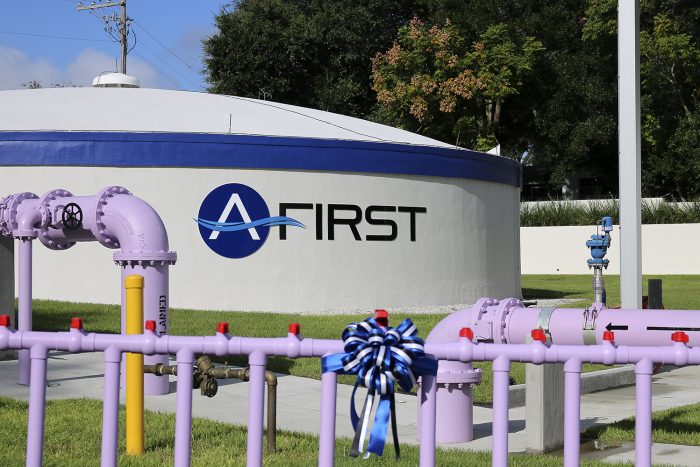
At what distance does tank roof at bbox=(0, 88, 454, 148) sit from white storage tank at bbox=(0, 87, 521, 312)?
0.07m

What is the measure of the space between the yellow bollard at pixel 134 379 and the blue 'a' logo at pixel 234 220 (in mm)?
13682

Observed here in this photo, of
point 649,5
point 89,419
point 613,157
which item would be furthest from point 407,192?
point 613,157

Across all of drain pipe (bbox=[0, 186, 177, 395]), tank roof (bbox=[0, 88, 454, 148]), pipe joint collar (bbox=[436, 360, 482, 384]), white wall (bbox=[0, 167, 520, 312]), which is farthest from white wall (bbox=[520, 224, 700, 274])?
pipe joint collar (bbox=[436, 360, 482, 384])

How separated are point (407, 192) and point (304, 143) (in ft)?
8.64

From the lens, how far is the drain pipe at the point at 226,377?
25.8 feet

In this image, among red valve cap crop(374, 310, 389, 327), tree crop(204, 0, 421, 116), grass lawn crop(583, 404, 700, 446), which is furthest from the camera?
tree crop(204, 0, 421, 116)

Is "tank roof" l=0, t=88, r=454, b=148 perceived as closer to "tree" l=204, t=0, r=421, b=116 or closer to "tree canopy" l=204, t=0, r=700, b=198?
"tree canopy" l=204, t=0, r=700, b=198

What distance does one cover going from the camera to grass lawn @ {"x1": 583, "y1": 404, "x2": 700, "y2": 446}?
8773 millimetres

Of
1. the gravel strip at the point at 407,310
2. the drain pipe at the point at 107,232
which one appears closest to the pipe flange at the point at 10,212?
the drain pipe at the point at 107,232

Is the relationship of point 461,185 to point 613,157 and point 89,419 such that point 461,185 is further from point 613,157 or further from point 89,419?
point 613,157

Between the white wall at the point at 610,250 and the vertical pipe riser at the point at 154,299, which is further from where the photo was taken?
the white wall at the point at 610,250

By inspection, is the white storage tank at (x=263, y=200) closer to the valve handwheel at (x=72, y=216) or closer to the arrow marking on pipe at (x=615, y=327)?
the valve handwheel at (x=72, y=216)

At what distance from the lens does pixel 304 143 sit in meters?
22.1

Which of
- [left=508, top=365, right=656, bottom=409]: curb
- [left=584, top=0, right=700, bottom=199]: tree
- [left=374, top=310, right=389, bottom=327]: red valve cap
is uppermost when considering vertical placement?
[left=584, top=0, right=700, bottom=199]: tree
